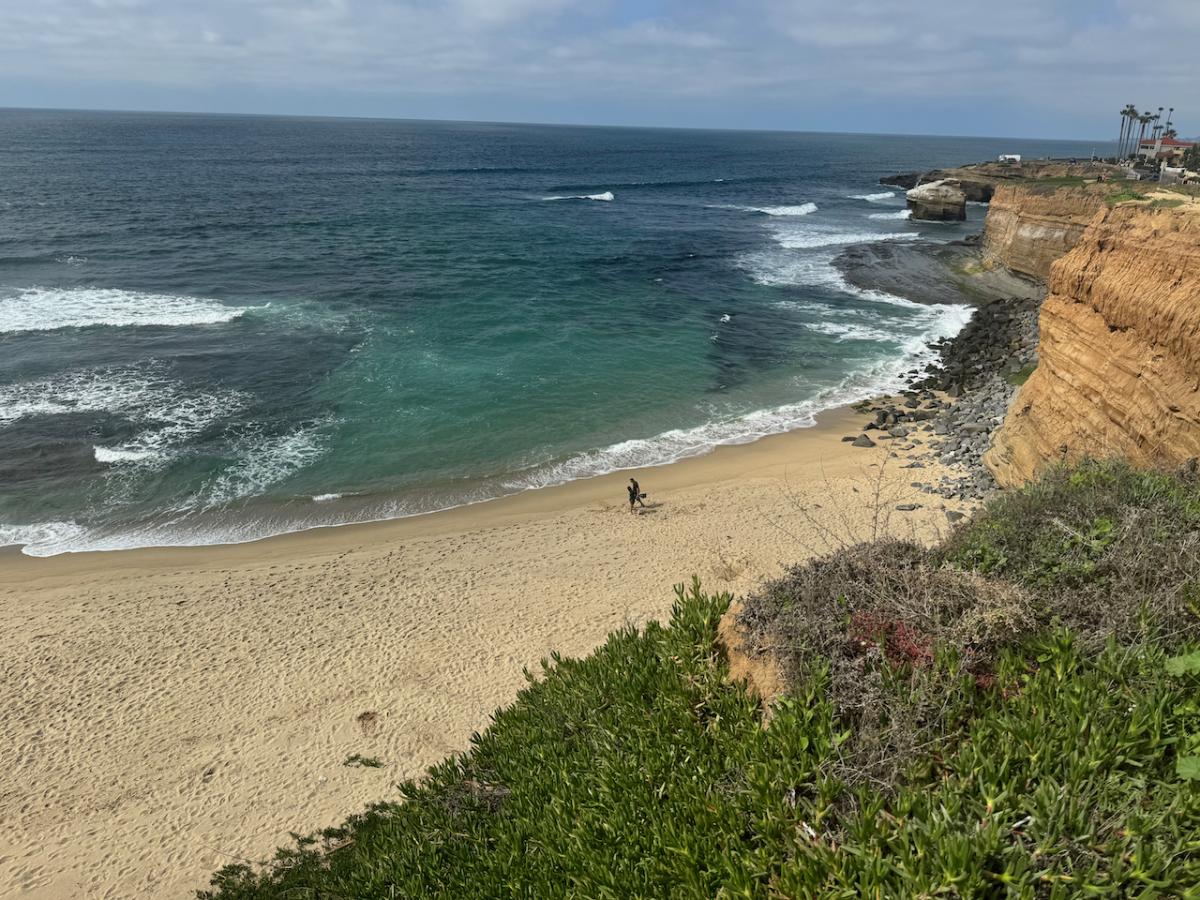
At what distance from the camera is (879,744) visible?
524 cm

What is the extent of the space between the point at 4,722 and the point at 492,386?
→ 18.4 m

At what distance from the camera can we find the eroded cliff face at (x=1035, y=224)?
35281mm

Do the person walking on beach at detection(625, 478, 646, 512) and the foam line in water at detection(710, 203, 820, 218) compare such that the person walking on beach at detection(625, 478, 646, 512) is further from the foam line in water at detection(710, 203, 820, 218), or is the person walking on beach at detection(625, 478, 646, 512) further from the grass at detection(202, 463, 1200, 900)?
the foam line in water at detection(710, 203, 820, 218)

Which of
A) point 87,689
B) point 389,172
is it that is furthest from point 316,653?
point 389,172

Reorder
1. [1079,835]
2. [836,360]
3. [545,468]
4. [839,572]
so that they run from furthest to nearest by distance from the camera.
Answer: [836,360] < [545,468] < [839,572] < [1079,835]

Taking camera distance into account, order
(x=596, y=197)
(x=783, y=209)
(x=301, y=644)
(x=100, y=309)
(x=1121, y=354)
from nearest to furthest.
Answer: (x=1121, y=354) → (x=301, y=644) → (x=100, y=309) → (x=783, y=209) → (x=596, y=197)

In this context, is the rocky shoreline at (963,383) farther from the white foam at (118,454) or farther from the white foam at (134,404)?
the white foam at (118,454)

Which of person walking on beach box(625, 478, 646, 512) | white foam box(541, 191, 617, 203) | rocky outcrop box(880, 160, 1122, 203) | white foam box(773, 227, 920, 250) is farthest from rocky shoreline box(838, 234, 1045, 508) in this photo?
white foam box(541, 191, 617, 203)

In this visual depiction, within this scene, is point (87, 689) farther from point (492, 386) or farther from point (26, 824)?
point (492, 386)

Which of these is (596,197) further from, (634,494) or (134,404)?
(634,494)

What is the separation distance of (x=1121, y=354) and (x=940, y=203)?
2564 inches

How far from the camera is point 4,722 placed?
12.1m

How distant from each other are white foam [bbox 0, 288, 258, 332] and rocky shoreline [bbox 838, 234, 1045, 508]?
32.8 metres

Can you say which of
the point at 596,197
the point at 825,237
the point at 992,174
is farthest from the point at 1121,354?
the point at 992,174
